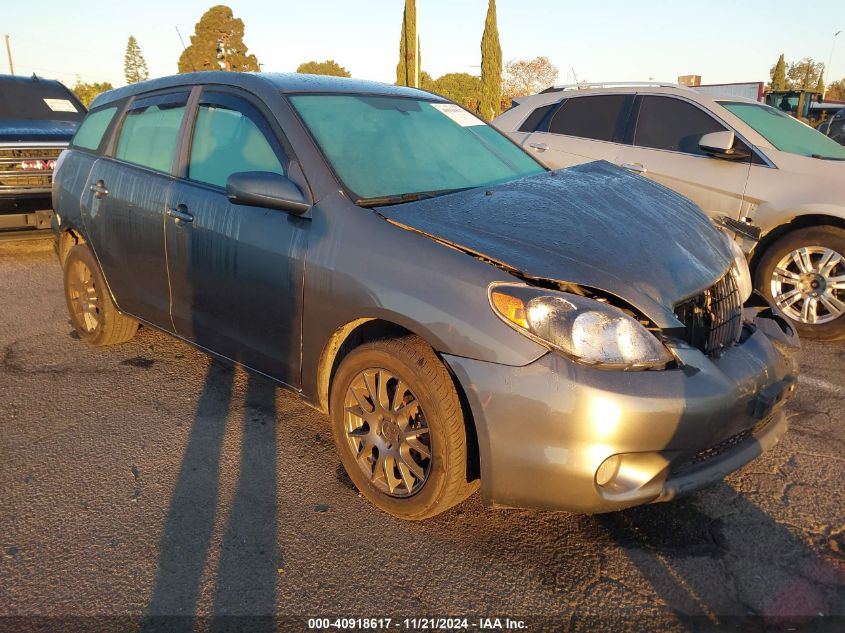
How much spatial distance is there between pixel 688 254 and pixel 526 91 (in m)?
46.6

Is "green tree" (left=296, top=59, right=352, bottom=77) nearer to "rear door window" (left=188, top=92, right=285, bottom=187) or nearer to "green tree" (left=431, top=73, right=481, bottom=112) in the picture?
"green tree" (left=431, top=73, right=481, bottom=112)

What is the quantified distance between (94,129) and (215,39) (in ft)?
201

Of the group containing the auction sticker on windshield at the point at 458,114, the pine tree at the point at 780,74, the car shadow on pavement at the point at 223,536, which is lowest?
the car shadow on pavement at the point at 223,536

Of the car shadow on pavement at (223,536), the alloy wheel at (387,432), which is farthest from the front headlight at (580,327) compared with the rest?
the car shadow on pavement at (223,536)

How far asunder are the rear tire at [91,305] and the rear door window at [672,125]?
4457 mm

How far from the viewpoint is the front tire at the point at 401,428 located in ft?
8.02

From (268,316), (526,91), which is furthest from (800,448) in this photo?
(526,91)

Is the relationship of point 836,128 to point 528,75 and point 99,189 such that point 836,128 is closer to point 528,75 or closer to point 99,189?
point 99,189

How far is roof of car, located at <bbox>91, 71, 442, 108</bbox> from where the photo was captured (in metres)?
3.32

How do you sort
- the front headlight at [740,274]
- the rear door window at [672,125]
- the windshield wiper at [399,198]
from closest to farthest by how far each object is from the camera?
1. the windshield wiper at [399,198]
2. the front headlight at [740,274]
3. the rear door window at [672,125]

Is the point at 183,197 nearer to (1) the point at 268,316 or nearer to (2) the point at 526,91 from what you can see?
(1) the point at 268,316

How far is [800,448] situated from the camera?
10.9ft

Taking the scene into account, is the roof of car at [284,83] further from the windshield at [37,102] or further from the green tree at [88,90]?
the green tree at [88,90]

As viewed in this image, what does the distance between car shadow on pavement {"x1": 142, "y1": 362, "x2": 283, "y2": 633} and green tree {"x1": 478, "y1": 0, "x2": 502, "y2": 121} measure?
36.9 m
